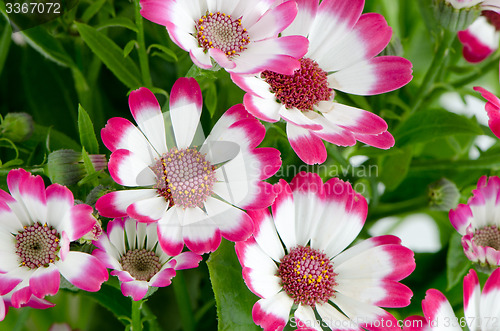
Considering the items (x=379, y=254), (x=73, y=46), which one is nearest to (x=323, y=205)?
(x=379, y=254)

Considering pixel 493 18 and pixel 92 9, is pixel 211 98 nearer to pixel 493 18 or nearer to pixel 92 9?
pixel 92 9

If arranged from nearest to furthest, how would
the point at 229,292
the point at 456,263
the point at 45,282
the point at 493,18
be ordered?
1. the point at 45,282
2. the point at 229,292
3. the point at 456,263
4. the point at 493,18

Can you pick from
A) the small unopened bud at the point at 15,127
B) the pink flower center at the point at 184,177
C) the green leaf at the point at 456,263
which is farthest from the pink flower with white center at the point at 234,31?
the green leaf at the point at 456,263

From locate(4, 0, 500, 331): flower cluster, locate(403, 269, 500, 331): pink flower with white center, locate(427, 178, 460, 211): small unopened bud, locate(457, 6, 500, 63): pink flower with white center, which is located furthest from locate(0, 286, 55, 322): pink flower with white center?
locate(457, 6, 500, 63): pink flower with white center

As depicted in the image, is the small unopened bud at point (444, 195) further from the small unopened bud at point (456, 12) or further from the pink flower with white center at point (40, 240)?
the pink flower with white center at point (40, 240)

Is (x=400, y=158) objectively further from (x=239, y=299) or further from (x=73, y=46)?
(x=73, y=46)

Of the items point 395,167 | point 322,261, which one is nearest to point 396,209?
point 395,167
